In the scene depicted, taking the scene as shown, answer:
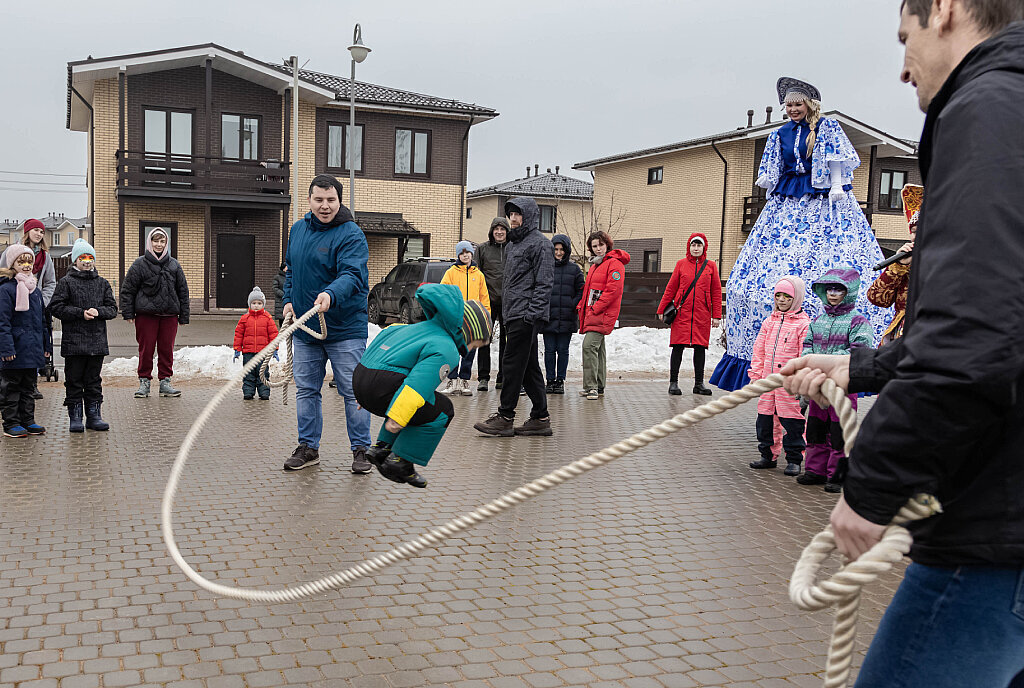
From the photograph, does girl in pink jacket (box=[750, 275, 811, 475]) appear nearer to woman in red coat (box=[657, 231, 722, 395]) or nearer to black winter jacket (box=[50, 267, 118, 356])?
woman in red coat (box=[657, 231, 722, 395])

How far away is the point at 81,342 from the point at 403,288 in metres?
14.7

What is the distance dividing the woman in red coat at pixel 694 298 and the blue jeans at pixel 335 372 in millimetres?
5829

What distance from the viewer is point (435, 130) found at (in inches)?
1251

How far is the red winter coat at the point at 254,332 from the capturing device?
11.3 meters

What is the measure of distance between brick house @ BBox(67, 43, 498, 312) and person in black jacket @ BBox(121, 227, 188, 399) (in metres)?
17.5

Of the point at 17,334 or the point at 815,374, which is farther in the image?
the point at 17,334

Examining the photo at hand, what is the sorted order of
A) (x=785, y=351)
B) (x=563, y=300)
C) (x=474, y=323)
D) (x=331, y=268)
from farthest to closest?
(x=563, y=300)
(x=785, y=351)
(x=331, y=268)
(x=474, y=323)

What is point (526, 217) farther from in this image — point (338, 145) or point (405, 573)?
point (338, 145)

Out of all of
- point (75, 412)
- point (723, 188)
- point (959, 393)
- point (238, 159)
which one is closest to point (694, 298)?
point (75, 412)

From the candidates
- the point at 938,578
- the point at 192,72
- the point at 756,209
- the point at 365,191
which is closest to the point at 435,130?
the point at 365,191

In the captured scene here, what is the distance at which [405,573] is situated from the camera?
15.8ft

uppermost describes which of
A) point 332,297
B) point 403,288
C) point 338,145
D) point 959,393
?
point 338,145

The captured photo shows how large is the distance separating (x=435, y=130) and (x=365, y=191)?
3378mm

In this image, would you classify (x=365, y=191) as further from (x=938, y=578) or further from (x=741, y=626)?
(x=938, y=578)
